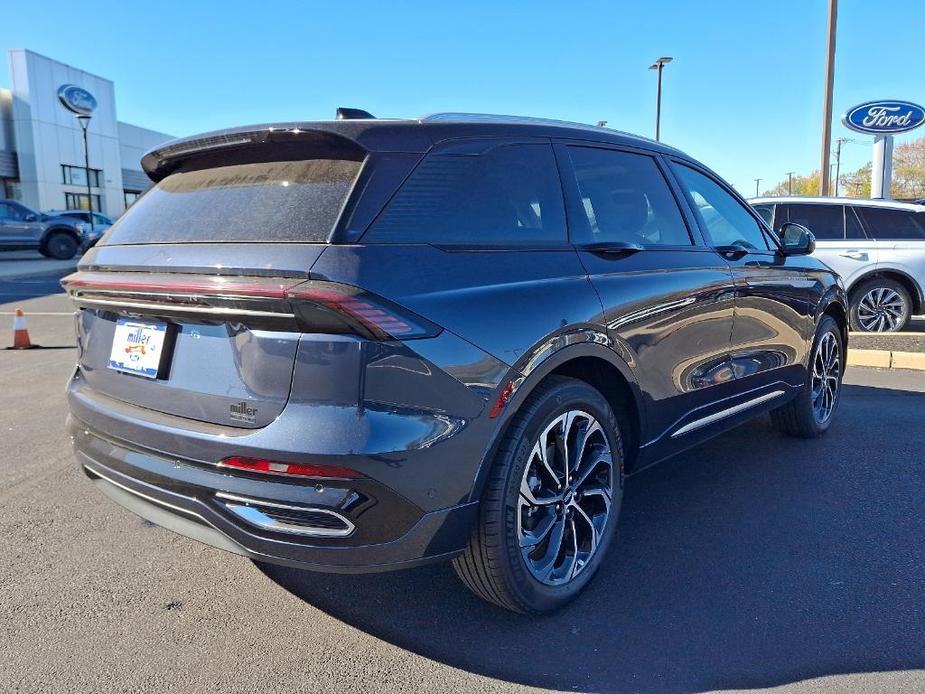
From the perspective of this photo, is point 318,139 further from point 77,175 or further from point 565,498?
point 77,175

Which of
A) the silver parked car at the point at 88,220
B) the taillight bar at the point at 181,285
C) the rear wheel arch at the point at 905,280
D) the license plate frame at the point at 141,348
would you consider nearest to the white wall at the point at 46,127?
the silver parked car at the point at 88,220

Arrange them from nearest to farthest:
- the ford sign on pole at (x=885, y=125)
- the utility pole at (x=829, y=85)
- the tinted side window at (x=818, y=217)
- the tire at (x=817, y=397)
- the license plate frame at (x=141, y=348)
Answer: the license plate frame at (x=141, y=348), the tire at (x=817, y=397), the tinted side window at (x=818, y=217), the utility pole at (x=829, y=85), the ford sign on pole at (x=885, y=125)

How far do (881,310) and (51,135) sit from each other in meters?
40.7

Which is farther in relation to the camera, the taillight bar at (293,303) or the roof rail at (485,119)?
the roof rail at (485,119)

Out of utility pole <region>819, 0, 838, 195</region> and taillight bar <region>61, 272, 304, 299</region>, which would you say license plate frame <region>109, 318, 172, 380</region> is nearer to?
taillight bar <region>61, 272, 304, 299</region>

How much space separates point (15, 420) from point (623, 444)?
4450 millimetres

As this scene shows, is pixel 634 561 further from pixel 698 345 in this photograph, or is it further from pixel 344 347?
pixel 344 347

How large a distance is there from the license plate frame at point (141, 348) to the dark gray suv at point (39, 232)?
862 inches

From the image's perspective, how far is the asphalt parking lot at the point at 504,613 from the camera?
2.33m

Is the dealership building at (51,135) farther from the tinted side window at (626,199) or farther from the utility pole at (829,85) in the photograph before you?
the tinted side window at (626,199)

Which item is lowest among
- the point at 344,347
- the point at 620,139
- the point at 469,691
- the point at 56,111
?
the point at 469,691

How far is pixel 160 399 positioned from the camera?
7.77 ft

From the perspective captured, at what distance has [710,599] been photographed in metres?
2.77

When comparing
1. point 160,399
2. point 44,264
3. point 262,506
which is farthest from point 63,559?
point 44,264
